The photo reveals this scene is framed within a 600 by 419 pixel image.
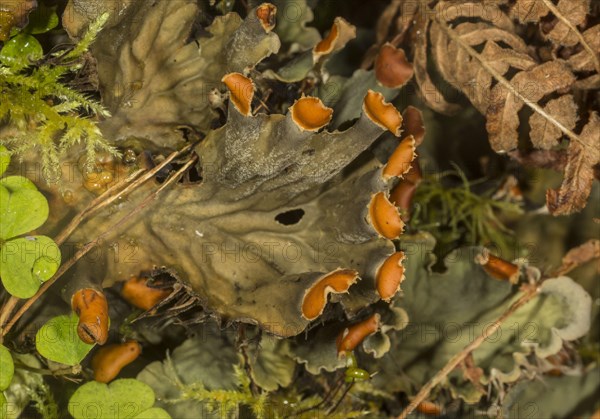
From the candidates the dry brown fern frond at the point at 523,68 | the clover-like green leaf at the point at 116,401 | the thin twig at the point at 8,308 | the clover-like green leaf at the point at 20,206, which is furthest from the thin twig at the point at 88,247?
the dry brown fern frond at the point at 523,68

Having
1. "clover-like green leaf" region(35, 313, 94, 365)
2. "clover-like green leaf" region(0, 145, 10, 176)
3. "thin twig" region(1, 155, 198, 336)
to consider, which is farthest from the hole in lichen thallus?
"clover-like green leaf" region(0, 145, 10, 176)

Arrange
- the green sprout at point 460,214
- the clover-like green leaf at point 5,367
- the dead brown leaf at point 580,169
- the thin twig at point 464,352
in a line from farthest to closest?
1. the green sprout at point 460,214
2. the thin twig at point 464,352
3. the dead brown leaf at point 580,169
4. the clover-like green leaf at point 5,367

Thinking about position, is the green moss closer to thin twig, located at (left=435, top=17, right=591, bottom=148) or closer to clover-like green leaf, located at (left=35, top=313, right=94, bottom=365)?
clover-like green leaf, located at (left=35, top=313, right=94, bottom=365)

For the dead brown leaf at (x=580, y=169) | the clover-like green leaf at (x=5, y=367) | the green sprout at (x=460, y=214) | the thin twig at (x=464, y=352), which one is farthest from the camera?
the green sprout at (x=460, y=214)

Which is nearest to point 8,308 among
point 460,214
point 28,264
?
point 28,264

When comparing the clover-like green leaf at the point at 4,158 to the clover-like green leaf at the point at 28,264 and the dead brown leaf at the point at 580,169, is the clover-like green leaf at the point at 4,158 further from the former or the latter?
the dead brown leaf at the point at 580,169

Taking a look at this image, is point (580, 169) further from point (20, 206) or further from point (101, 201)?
point (20, 206)
